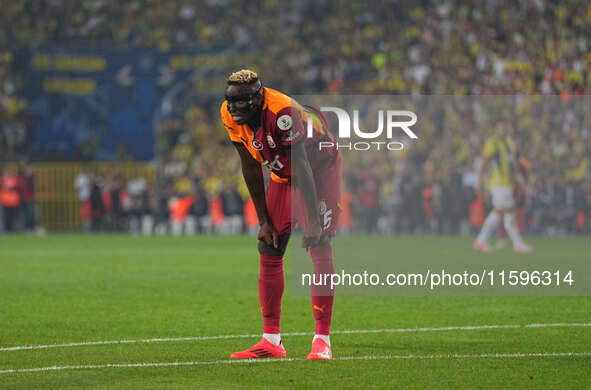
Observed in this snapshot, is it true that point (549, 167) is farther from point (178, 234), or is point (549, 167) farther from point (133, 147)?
point (133, 147)

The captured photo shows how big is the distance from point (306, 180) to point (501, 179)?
12121 millimetres

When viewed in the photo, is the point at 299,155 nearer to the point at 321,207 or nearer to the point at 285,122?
the point at 285,122

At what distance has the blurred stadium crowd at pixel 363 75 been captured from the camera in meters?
23.7

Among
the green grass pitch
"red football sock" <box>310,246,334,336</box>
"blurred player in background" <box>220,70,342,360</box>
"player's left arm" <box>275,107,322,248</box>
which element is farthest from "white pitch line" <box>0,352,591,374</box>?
"player's left arm" <box>275,107,322,248</box>

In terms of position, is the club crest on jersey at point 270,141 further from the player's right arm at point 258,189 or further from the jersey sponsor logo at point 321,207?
the jersey sponsor logo at point 321,207

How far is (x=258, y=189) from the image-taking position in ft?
24.5

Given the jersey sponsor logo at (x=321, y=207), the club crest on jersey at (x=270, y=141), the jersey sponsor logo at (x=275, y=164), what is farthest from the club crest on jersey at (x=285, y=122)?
the jersey sponsor logo at (x=321, y=207)

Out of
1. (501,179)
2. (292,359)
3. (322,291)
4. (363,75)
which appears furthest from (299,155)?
(363,75)

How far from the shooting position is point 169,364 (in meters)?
7.29

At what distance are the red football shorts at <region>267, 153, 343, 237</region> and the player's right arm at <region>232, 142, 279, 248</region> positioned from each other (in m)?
0.07

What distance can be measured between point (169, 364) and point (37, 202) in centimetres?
2630

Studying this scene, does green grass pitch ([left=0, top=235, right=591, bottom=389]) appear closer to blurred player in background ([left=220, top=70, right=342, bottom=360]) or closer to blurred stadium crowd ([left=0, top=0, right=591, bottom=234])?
blurred player in background ([left=220, top=70, right=342, bottom=360])

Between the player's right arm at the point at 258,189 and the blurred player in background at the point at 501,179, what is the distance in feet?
36.8

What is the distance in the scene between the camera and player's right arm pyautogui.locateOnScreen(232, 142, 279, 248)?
7.46 metres
